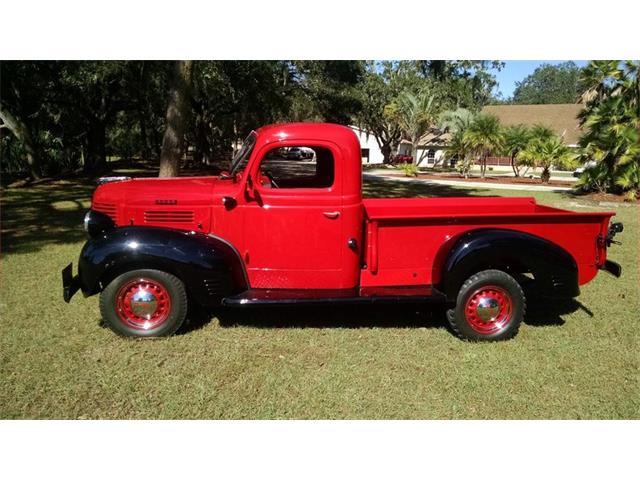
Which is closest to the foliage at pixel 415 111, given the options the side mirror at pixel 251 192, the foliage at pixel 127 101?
the foliage at pixel 127 101

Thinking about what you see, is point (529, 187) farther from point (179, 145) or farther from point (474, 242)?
point (474, 242)

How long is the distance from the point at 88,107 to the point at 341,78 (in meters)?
15.9

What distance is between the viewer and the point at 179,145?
32.8 feet

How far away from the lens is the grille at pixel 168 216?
4.32 metres

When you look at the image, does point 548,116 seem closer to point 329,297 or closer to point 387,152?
point 387,152

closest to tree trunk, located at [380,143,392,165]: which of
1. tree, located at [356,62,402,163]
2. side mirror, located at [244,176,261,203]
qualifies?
tree, located at [356,62,402,163]

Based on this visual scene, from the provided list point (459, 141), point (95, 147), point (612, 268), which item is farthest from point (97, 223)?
point (459, 141)

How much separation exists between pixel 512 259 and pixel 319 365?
202 centimetres

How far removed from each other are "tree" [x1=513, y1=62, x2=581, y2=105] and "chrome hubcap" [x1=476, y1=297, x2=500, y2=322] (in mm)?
85090

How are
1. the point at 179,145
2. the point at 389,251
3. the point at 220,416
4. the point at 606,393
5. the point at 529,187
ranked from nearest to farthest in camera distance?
the point at 220,416 → the point at 606,393 → the point at 389,251 → the point at 179,145 → the point at 529,187

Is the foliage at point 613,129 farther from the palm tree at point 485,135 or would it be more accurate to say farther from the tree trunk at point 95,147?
the tree trunk at point 95,147

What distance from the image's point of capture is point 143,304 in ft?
13.6

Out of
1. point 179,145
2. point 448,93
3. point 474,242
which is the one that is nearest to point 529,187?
point 179,145

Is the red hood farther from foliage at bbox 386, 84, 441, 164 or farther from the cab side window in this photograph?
foliage at bbox 386, 84, 441, 164
